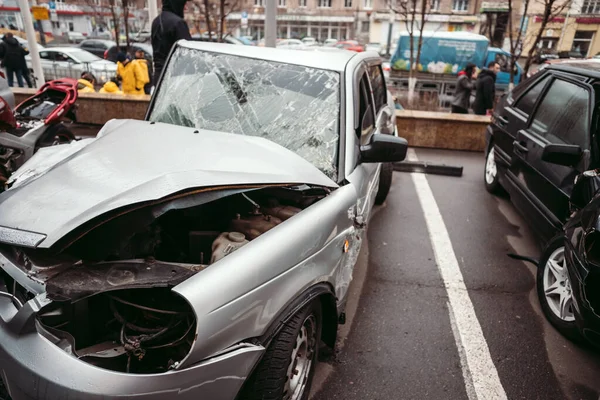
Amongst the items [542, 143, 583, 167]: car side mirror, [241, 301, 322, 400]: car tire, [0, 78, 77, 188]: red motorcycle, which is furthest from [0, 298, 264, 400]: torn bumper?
[0, 78, 77, 188]: red motorcycle

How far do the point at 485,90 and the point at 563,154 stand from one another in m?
6.69

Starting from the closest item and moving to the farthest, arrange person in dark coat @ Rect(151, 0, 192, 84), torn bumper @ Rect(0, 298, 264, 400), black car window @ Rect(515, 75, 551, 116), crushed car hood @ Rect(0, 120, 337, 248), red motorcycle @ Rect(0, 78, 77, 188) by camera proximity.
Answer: torn bumper @ Rect(0, 298, 264, 400) → crushed car hood @ Rect(0, 120, 337, 248) → black car window @ Rect(515, 75, 551, 116) → red motorcycle @ Rect(0, 78, 77, 188) → person in dark coat @ Rect(151, 0, 192, 84)

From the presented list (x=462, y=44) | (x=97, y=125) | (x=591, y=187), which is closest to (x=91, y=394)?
(x=591, y=187)

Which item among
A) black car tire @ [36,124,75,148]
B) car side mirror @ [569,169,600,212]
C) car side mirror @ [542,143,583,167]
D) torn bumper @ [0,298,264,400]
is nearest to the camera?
torn bumper @ [0,298,264,400]

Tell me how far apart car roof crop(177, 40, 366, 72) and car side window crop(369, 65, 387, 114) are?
75 cm

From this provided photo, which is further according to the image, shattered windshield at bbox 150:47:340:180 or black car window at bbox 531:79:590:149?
black car window at bbox 531:79:590:149

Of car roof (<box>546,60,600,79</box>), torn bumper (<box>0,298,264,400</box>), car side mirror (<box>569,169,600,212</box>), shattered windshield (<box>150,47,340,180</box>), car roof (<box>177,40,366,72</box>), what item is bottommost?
torn bumper (<box>0,298,264,400</box>)

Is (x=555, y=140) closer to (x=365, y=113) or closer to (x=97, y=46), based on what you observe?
(x=365, y=113)

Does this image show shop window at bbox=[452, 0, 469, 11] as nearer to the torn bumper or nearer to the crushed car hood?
the crushed car hood

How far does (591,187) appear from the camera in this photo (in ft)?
10.2

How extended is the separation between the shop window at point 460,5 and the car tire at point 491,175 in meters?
44.1

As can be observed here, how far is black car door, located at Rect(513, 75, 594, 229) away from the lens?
3.66 meters

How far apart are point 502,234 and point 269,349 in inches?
153

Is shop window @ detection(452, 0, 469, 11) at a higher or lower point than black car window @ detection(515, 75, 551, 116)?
higher
